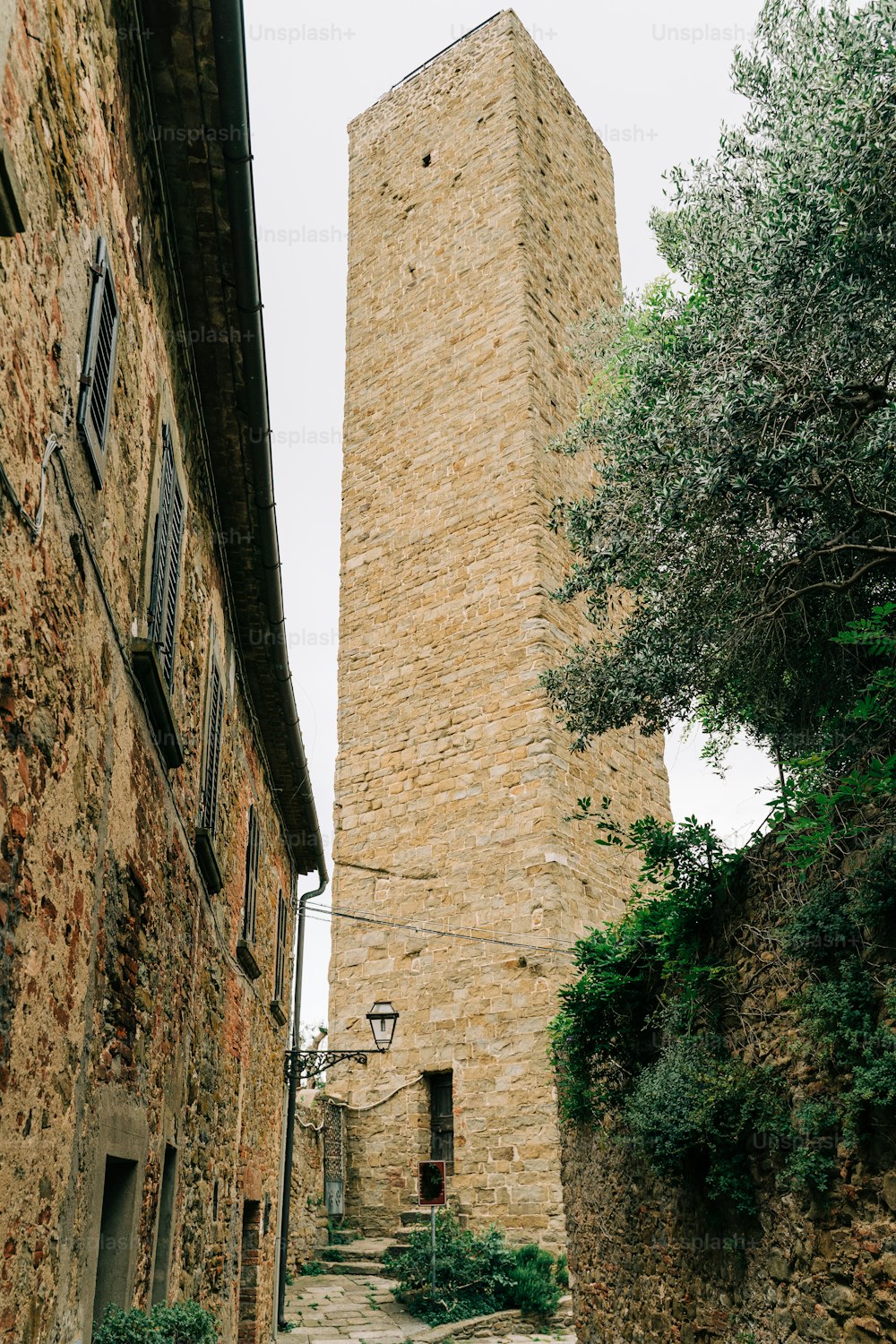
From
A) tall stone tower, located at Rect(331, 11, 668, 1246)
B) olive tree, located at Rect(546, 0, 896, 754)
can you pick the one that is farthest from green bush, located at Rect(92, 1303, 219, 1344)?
tall stone tower, located at Rect(331, 11, 668, 1246)

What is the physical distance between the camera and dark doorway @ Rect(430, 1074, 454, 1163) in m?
13.0

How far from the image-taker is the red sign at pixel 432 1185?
1103 centimetres

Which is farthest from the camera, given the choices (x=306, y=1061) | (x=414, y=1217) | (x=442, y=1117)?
(x=442, y=1117)

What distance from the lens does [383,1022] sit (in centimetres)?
1164

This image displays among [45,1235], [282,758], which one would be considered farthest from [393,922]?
[45,1235]

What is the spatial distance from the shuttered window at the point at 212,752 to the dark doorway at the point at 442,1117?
26.2 feet

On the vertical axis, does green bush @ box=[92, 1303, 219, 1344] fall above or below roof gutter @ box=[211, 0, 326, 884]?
below

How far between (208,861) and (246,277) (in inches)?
115

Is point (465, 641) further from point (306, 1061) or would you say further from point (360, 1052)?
point (306, 1061)

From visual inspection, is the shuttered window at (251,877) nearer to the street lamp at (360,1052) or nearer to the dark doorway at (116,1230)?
the street lamp at (360,1052)

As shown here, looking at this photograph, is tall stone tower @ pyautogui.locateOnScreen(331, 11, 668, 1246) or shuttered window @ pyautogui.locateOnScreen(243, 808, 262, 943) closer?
shuttered window @ pyautogui.locateOnScreen(243, 808, 262, 943)

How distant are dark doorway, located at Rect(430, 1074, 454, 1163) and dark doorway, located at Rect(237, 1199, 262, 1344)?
4.87 m

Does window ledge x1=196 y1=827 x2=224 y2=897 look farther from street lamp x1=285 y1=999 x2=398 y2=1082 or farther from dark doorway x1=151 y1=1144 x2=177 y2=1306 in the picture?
street lamp x1=285 y1=999 x2=398 y2=1082

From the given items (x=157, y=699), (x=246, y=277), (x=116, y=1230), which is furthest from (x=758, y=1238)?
(x=246, y=277)
